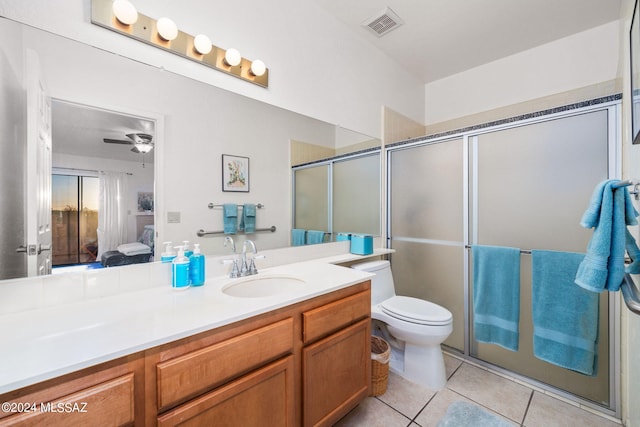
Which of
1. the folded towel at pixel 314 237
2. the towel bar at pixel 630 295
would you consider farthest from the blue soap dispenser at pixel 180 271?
the towel bar at pixel 630 295

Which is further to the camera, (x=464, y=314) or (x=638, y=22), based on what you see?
(x=464, y=314)

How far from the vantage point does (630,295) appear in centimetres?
76

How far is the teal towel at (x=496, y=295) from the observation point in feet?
5.71

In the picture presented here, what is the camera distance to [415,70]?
269cm

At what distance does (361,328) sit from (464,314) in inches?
44.5

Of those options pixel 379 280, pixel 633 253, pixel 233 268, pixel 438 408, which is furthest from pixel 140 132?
pixel 438 408

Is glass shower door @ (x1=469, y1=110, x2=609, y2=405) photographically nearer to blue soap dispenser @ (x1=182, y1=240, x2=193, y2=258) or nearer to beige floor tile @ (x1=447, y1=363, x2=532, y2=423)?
beige floor tile @ (x1=447, y1=363, x2=532, y2=423)

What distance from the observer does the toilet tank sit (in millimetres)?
1928

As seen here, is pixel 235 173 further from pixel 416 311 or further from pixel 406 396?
pixel 406 396

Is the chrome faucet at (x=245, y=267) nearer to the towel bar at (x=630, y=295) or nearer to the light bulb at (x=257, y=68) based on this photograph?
the light bulb at (x=257, y=68)

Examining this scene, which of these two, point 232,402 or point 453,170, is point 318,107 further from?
point 232,402

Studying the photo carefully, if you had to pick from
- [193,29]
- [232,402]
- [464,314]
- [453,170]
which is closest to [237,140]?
[193,29]

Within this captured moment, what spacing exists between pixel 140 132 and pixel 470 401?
2.38 meters

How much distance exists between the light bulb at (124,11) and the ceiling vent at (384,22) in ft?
5.25
